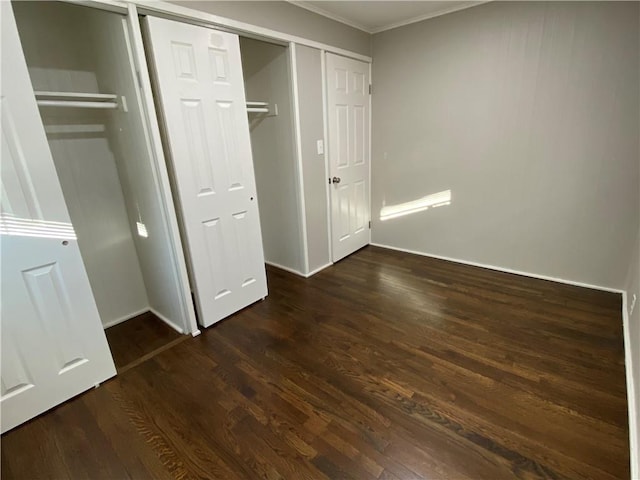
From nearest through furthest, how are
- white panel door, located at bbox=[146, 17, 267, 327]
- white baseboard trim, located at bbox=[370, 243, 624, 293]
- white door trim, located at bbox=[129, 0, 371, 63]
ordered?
white door trim, located at bbox=[129, 0, 371, 63] → white panel door, located at bbox=[146, 17, 267, 327] → white baseboard trim, located at bbox=[370, 243, 624, 293]

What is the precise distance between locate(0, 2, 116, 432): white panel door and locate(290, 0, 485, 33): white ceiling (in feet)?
6.50

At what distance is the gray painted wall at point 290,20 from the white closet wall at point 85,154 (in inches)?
32.4

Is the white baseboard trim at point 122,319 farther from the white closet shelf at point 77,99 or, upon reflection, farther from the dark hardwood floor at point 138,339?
the white closet shelf at point 77,99

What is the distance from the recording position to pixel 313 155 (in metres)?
2.96

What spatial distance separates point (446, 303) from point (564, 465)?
1.34 m

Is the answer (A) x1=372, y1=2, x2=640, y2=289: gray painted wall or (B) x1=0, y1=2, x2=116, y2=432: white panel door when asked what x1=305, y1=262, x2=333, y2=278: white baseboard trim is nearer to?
(A) x1=372, y1=2, x2=640, y2=289: gray painted wall

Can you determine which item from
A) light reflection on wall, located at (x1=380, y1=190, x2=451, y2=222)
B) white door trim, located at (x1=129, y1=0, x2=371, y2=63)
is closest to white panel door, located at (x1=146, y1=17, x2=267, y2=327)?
white door trim, located at (x1=129, y1=0, x2=371, y2=63)

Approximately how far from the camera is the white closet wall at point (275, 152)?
273 centimetres

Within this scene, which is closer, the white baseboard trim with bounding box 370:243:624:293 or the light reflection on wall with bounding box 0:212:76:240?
the light reflection on wall with bounding box 0:212:76:240

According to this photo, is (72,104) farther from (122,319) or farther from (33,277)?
(122,319)

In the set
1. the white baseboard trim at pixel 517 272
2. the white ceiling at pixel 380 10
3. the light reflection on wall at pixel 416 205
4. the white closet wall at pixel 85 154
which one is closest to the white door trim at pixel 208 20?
the white ceiling at pixel 380 10

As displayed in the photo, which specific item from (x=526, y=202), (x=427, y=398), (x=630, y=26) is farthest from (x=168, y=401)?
(x=630, y=26)

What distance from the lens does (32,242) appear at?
5.07 feet

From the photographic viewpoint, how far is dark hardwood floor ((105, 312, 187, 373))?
2135 millimetres
